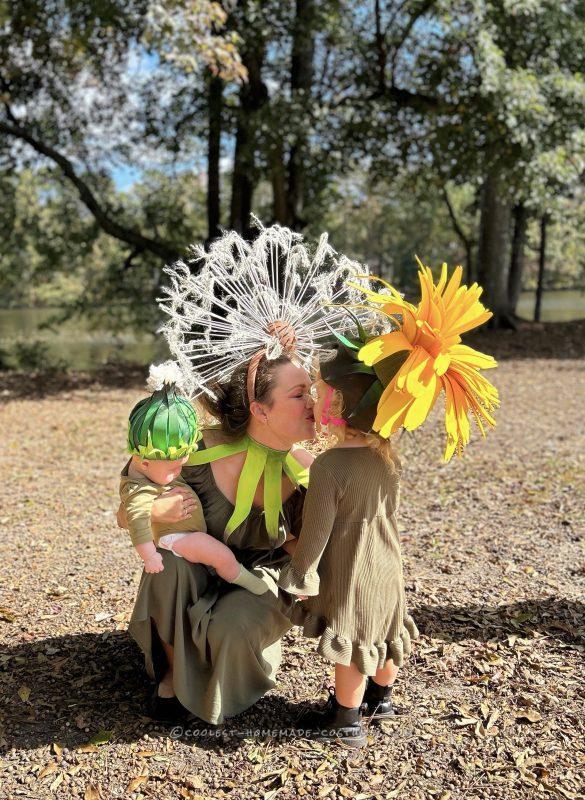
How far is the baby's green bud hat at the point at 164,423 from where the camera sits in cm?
234

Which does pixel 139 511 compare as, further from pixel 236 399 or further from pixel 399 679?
pixel 399 679

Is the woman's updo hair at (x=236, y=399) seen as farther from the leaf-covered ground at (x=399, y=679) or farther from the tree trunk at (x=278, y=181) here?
the tree trunk at (x=278, y=181)

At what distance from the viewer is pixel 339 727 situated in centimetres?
252

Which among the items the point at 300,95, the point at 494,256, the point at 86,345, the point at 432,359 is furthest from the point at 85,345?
the point at 432,359

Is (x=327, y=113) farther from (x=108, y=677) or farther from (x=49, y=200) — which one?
(x=108, y=677)

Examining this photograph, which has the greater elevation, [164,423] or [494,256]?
[494,256]

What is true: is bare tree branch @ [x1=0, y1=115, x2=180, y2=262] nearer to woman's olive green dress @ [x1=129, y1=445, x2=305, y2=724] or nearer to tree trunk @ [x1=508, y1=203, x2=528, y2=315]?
tree trunk @ [x1=508, y1=203, x2=528, y2=315]

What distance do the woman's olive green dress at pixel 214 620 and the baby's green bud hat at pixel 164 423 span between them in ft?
0.84

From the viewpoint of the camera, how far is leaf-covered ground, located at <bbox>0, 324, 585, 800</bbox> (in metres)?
2.39

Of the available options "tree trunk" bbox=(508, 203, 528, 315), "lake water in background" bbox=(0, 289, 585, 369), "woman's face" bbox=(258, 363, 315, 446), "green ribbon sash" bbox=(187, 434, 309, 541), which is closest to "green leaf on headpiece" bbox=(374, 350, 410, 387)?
"woman's face" bbox=(258, 363, 315, 446)

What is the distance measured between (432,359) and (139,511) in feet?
3.30

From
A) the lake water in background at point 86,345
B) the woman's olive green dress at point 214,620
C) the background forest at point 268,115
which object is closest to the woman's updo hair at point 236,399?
Result: the woman's olive green dress at point 214,620

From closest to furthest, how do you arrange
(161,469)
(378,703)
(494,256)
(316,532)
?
(316,532) → (161,469) → (378,703) → (494,256)

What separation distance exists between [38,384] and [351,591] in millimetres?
10383
